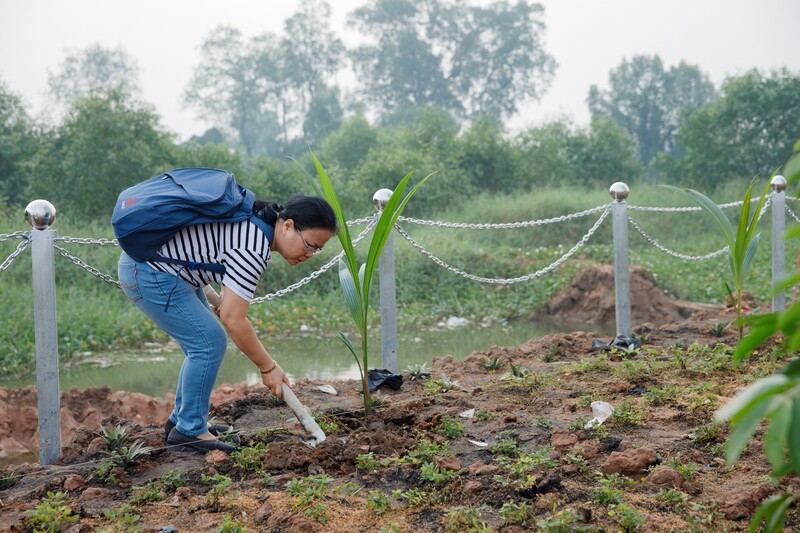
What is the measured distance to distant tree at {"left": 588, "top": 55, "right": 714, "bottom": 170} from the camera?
32.8 metres

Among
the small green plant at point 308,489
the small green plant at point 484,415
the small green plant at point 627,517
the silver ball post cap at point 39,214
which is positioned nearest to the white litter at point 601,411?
the small green plant at point 484,415

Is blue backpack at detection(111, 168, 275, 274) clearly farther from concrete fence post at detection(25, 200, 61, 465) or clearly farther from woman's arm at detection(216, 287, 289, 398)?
concrete fence post at detection(25, 200, 61, 465)

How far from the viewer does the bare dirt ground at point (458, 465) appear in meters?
2.77

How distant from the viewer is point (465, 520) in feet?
8.82

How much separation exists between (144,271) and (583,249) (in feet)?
32.0

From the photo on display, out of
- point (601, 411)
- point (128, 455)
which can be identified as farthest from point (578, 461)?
point (128, 455)

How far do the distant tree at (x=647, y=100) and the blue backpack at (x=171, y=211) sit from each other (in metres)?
31.3

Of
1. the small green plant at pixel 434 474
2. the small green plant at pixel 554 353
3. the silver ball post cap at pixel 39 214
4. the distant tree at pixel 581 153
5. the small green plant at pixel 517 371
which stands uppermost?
the distant tree at pixel 581 153

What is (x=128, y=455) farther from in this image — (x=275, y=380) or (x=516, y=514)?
(x=516, y=514)

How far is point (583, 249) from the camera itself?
12430 mm

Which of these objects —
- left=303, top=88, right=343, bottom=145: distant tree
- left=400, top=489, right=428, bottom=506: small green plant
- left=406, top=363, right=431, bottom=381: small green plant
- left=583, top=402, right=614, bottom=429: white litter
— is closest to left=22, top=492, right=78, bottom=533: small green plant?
left=400, top=489, right=428, bottom=506: small green plant

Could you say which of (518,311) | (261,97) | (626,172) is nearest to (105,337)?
(518,311)

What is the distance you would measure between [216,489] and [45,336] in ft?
5.03

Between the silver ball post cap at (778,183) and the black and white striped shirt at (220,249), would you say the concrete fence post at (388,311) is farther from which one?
the silver ball post cap at (778,183)
